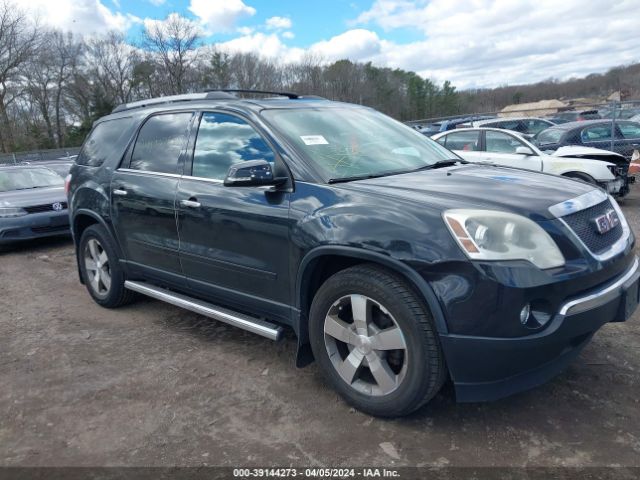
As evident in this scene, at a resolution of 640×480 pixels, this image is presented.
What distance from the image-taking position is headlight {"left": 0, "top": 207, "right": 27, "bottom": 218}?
26.4 ft

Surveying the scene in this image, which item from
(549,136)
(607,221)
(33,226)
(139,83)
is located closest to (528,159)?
(549,136)

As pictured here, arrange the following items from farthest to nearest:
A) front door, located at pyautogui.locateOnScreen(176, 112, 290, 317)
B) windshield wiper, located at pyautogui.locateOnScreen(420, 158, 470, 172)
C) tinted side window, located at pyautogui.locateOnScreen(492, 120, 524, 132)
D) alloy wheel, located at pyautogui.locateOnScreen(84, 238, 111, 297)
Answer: tinted side window, located at pyautogui.locateOnScreen(492, 120, 524, 132)
alloy wheel, located at pyautogui.locateOnScreen(84, 238, 111, 297)
windshield wiper, located at pyautogui.locateOnScreen(420, 158, 470, 172)
front door, located at pyautogui.locateOnScreen(176, 112, 290, 317)

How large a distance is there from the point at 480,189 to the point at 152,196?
2.47 m

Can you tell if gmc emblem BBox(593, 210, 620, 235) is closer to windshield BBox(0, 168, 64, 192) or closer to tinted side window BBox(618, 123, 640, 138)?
windshield BBox(0, 168, 64, 192)

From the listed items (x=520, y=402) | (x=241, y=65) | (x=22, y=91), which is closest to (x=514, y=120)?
(x=520, y=402)

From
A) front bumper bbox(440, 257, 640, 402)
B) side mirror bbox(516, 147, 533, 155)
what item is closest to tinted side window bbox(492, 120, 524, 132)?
side mirror bbox(516, 147, 533, 155)

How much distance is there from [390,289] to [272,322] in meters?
1.31

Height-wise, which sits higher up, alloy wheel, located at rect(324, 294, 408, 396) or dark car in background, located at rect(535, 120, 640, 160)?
dark car in background, located at rect(535, 120, 640, 160)

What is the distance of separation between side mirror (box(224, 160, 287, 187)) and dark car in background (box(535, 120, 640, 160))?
10065 mm

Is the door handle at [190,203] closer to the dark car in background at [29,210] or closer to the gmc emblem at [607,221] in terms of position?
the gmc emblem at [607,221]

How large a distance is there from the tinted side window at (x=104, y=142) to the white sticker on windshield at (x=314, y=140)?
1955 mm

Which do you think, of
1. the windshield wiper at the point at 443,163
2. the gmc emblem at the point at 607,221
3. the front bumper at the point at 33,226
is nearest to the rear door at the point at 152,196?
the windshield wiper at the point at 443,163

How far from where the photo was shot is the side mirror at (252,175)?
3098mm

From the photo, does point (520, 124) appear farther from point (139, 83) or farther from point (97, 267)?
point (139, 83)
